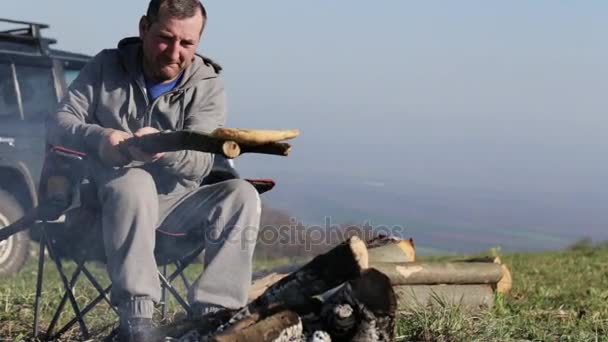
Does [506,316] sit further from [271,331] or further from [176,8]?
[176,8]

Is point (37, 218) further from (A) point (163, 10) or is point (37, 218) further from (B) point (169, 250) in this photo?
(A) point (163, 10)

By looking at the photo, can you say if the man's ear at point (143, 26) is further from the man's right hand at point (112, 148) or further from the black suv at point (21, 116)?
the black suv at point (21, 116)

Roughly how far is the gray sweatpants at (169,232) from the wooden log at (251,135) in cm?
42

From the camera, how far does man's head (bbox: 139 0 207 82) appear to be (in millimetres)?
3957

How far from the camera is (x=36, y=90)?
845 centimetres

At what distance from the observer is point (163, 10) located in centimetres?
396

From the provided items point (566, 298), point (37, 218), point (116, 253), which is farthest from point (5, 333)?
point (566, 298)

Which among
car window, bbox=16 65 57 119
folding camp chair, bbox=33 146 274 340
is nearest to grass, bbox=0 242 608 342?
folding camp chair, bbox=33 146 274 340

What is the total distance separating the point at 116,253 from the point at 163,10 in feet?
3.21

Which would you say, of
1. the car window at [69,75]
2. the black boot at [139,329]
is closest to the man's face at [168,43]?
the black boot at [139,329]

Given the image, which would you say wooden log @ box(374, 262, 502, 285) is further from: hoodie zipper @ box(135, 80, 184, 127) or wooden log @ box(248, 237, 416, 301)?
hoodie zipper @ box(135, 80, 184, 127)

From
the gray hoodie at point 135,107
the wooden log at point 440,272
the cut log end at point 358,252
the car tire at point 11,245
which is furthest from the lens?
the car tire at point 11,245

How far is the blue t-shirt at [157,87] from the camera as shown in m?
4.11

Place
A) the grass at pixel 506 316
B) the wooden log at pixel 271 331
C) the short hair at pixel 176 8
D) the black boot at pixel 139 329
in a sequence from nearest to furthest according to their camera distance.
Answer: the wooden log at pixel 271 331 < the black boot at pixel 139 329 < the short hair at pixel 176 8 < the grass at pixel 506 316
